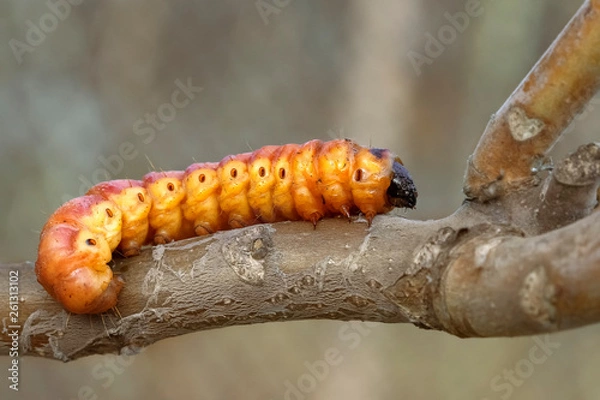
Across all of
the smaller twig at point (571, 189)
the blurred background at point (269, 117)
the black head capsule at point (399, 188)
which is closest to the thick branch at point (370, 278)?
the smaller twig at point (571, 189)

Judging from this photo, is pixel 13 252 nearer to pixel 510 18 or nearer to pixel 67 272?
pixel 67 272

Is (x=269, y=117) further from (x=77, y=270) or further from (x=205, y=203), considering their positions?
(x=77, y=270)

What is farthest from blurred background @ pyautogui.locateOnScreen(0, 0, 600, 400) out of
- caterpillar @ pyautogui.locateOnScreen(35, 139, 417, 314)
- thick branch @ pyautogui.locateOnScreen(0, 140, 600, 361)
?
thick branch @ pyautogui.locateOnScreen(0, 140, 600, 361)

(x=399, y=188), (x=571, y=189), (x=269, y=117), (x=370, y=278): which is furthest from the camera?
(x=269, y=117)

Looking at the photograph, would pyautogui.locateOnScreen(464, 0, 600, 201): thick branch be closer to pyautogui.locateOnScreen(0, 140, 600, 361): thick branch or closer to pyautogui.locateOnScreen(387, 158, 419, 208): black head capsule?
pyautogui.locateOnScreen(0, 140, 600, 361): thick branch

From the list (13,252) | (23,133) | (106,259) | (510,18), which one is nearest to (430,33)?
(510,18)

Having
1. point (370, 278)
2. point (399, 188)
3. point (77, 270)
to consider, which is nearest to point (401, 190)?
point (399, 188)
